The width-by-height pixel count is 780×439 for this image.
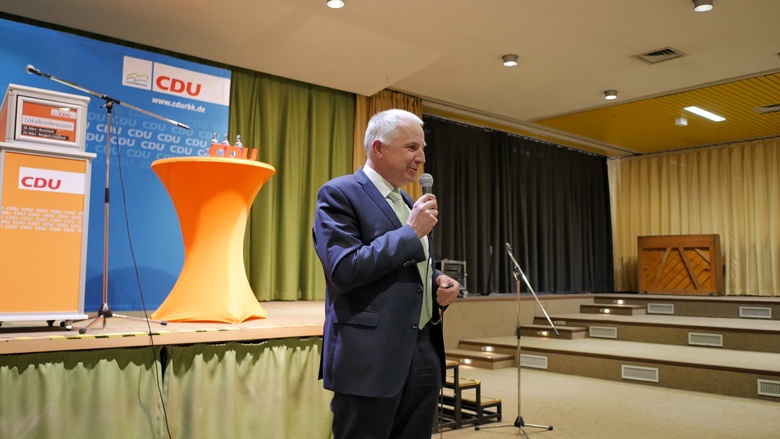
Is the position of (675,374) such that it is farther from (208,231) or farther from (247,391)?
(208,231)

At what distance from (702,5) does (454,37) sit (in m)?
1.86

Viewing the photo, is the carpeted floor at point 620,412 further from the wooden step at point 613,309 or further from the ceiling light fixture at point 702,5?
the ceiling light fixture at point 702,5

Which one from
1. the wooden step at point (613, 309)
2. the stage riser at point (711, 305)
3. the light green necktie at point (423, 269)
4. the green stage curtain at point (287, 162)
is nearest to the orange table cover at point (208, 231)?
the light green necktie at point (423, 269)

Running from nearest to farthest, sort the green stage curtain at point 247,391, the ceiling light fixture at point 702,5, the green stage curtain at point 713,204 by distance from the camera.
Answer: the green stage curtain at point 247,391
the ceiling light fixture at point 702,5
the green stage curtain at point 713,204

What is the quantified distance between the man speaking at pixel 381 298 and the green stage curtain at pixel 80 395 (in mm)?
1121

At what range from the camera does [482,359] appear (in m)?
5.62

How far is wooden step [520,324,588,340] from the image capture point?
6.48 metres

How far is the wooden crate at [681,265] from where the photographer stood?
7785 mm

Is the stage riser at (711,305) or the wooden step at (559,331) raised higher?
the stage riser at (711,305)

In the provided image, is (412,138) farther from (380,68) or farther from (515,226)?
(515,226)

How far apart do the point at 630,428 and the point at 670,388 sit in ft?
5.00

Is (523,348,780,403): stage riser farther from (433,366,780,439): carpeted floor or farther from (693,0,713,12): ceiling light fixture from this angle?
(693,0,713,12): ceiling light fixture

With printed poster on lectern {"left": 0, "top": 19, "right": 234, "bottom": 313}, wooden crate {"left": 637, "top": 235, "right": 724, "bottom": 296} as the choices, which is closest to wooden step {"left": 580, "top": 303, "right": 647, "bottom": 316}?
wooden crate {"left": 637, "top": 235, "right": 724, "bottom": 296}

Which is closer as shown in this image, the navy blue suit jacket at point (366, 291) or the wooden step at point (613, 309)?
the navy blue suit jacket at point (366, 291)
